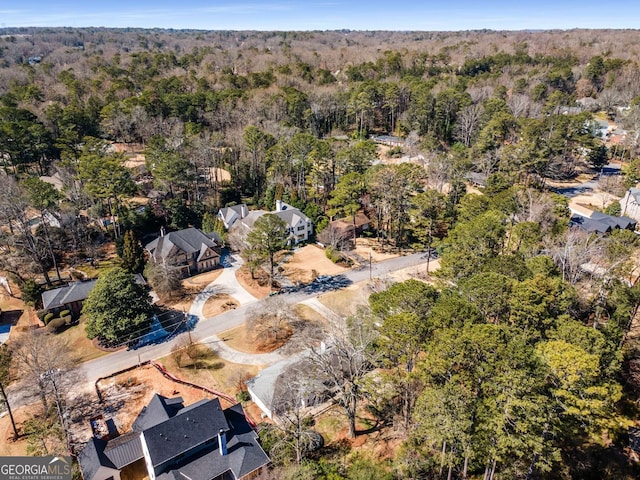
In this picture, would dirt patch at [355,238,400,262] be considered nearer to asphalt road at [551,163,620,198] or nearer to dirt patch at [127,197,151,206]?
dirt patch at [127,197,151,206]

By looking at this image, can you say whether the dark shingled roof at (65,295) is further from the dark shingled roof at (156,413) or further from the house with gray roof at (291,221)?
the house with gray roof at (291,221)

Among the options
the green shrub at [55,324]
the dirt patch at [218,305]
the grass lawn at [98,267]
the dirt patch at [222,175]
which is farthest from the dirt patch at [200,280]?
the dirt patch at [222,175]

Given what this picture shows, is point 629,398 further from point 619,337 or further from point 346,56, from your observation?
point 346,56

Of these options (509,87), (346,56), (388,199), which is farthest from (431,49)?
(388,199)

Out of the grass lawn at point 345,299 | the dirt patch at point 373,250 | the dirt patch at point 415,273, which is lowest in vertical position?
the grass lawn at point 345,299

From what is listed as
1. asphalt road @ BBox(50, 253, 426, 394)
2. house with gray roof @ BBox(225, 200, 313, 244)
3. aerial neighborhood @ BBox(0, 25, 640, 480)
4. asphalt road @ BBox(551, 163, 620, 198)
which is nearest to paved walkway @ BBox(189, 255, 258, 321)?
aerial neighborhood @ BBox(0, 25, 640, 480)

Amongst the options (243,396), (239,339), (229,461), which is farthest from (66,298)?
(229,461)
